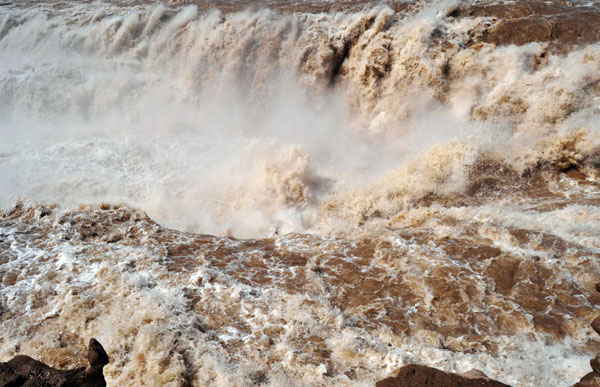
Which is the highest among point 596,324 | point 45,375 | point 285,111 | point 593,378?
point 285,111

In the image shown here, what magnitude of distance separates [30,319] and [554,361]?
5623 millimetres

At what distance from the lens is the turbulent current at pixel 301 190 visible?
14.0 feet

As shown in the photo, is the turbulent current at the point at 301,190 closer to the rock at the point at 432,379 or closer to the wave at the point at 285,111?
the wave at the point at 285,111

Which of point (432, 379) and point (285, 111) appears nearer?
point (432, 379)

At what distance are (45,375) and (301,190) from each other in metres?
5.46

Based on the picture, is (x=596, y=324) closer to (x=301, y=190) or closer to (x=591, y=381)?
(x=591, y=381)

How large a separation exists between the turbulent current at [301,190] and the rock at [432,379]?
50cm

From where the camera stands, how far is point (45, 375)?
312 centimetres

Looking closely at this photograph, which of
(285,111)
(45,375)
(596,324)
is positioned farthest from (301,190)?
(45,375)

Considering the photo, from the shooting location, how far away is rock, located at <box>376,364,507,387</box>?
10.3 feet

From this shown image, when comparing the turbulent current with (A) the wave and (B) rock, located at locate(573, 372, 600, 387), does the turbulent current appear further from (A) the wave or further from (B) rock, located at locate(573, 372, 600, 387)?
(B) rock, located at locate(573, 372, 600, 387)

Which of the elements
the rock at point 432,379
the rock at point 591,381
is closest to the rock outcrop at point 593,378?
the rock at point 591,381

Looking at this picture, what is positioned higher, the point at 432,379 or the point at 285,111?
the point at 285,111

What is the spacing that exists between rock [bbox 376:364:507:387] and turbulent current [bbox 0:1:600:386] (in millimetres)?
496
